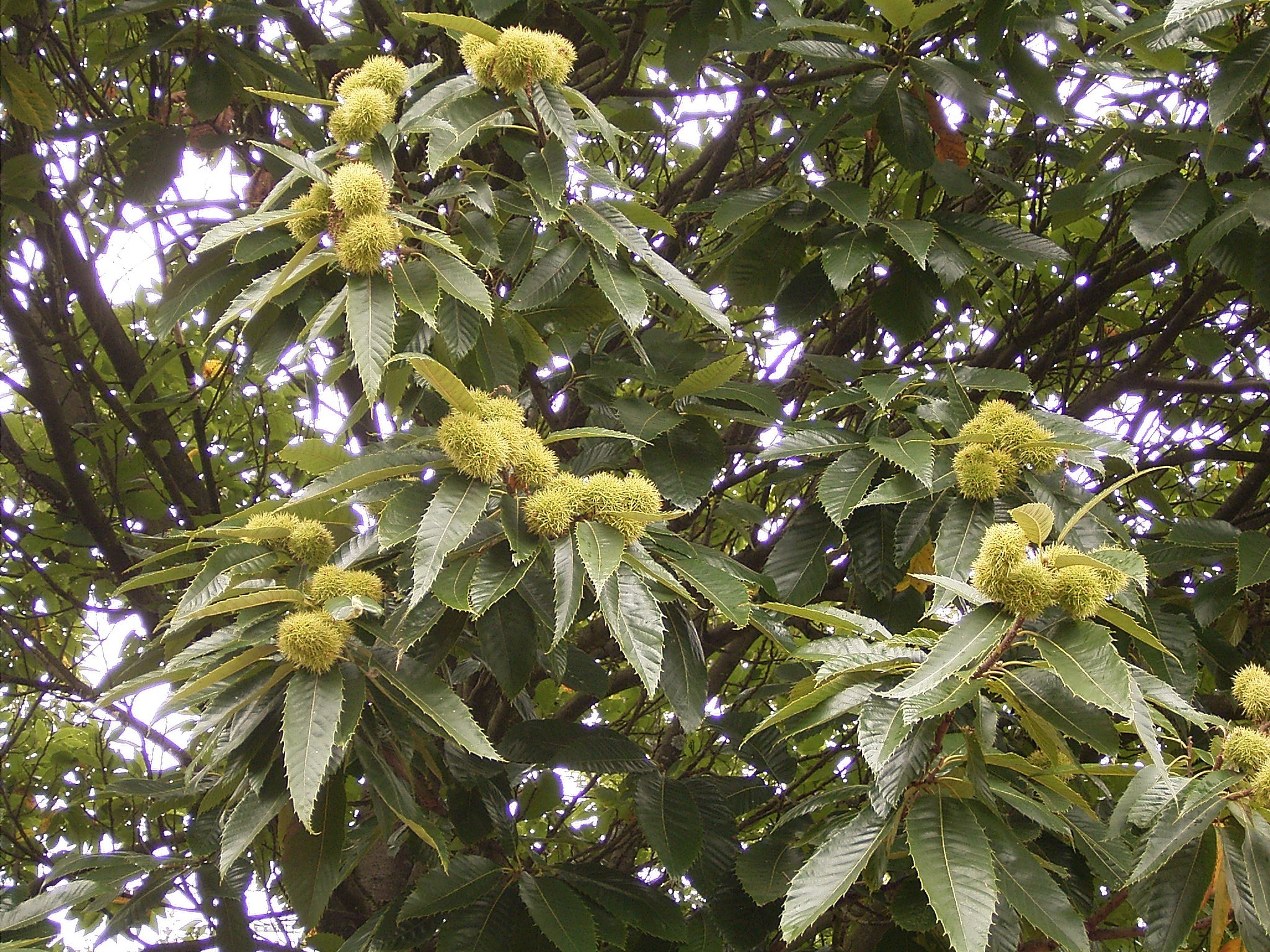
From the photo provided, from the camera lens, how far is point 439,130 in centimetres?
151

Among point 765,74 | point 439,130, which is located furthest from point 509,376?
point 765,74

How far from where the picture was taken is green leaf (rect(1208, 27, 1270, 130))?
191 centimetres

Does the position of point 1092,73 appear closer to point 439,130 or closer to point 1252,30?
point 1252,30

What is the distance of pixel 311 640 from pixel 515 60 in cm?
88

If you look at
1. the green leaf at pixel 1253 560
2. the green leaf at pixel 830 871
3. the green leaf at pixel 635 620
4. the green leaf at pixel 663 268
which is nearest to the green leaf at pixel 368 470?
the green leaf at pixel 635 620

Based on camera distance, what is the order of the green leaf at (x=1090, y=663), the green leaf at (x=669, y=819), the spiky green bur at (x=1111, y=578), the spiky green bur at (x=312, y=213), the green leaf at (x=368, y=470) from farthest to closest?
the green leaf at (x=669, y=819) → the spiky green bur at (x=312, y=213) → the green leaf at (x=368, y=470) → the spiky green bur at (x=1111, y=578) → the green leaf at (x=1090, y=663)

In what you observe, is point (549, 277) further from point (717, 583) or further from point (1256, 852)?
point (1256, 852)

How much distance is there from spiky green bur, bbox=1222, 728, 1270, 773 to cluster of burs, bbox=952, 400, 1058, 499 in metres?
0.47

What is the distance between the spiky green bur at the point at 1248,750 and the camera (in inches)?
Result: 48.1

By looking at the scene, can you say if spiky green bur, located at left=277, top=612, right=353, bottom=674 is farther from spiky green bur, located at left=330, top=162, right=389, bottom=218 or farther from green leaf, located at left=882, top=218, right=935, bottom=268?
green leaf, located at left=882, top=218, right=935, bottom=268

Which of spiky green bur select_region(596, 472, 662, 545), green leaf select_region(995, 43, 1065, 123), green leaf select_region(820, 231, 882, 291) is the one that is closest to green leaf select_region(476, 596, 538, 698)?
spiky green bur select_region(596, 472, 662, 545)

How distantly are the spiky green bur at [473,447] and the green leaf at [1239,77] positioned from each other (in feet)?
4.80

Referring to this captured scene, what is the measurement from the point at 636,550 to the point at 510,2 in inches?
46.4

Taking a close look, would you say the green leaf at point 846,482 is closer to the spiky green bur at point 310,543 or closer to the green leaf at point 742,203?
the green leaf at point 742,203
